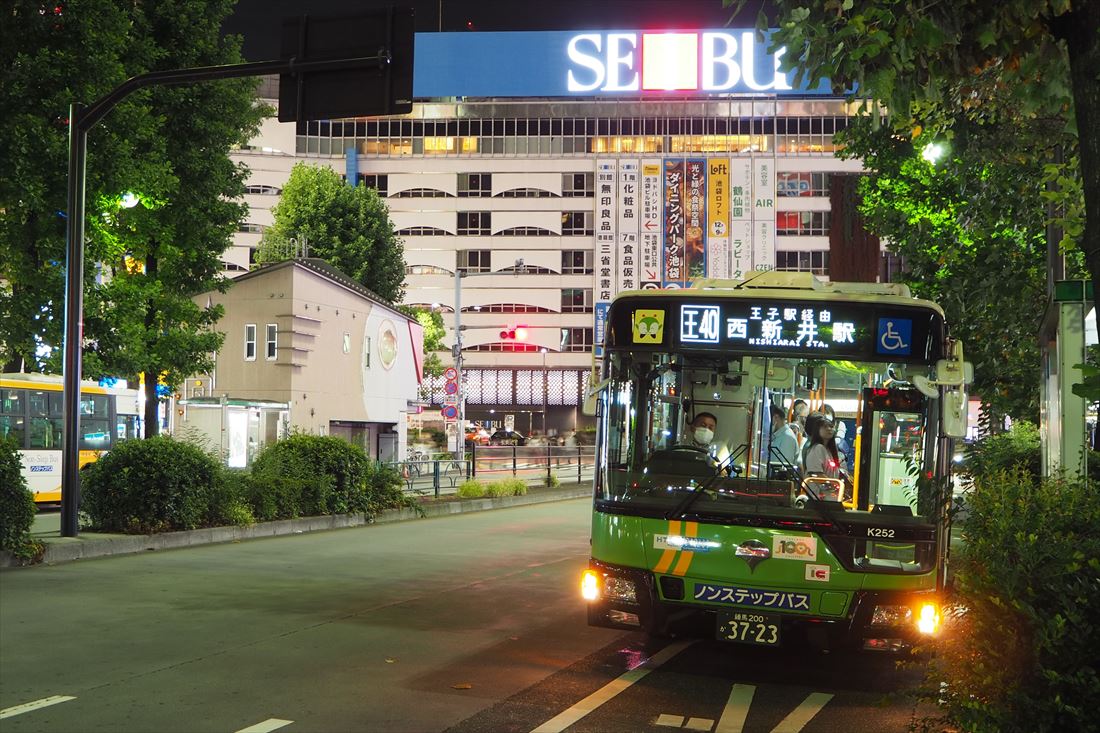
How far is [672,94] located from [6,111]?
68.4 meters

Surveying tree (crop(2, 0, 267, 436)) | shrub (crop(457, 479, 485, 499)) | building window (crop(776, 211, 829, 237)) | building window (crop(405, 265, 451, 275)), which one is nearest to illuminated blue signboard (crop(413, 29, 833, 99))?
building window (crop(776, 211, 829, 237))

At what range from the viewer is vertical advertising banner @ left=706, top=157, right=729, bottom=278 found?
7769 centimetres

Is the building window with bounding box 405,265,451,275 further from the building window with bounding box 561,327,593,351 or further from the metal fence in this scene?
the metal fence

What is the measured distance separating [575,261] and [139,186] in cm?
6854

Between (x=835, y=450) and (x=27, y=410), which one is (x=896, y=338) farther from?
(x=27, y=410)

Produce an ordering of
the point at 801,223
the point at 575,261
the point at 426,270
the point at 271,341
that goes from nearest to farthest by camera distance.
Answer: the point at 271,341, the point at 801,223, the point at 575,261, the point at 426,270

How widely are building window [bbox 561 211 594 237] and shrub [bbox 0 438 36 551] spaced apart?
74.9 meters

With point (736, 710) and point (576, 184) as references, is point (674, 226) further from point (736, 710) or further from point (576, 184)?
point (736, 710)

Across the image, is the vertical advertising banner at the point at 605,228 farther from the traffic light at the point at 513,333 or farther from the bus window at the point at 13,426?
the bus window at the point at 13,426

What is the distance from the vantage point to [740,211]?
8038cm

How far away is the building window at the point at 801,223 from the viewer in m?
85.6

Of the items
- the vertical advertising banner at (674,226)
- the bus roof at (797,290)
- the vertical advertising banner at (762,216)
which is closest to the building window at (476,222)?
the vertical advertising banner at (674,226)

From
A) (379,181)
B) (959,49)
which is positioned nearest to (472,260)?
(379,181)

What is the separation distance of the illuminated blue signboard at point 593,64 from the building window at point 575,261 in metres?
11.8
